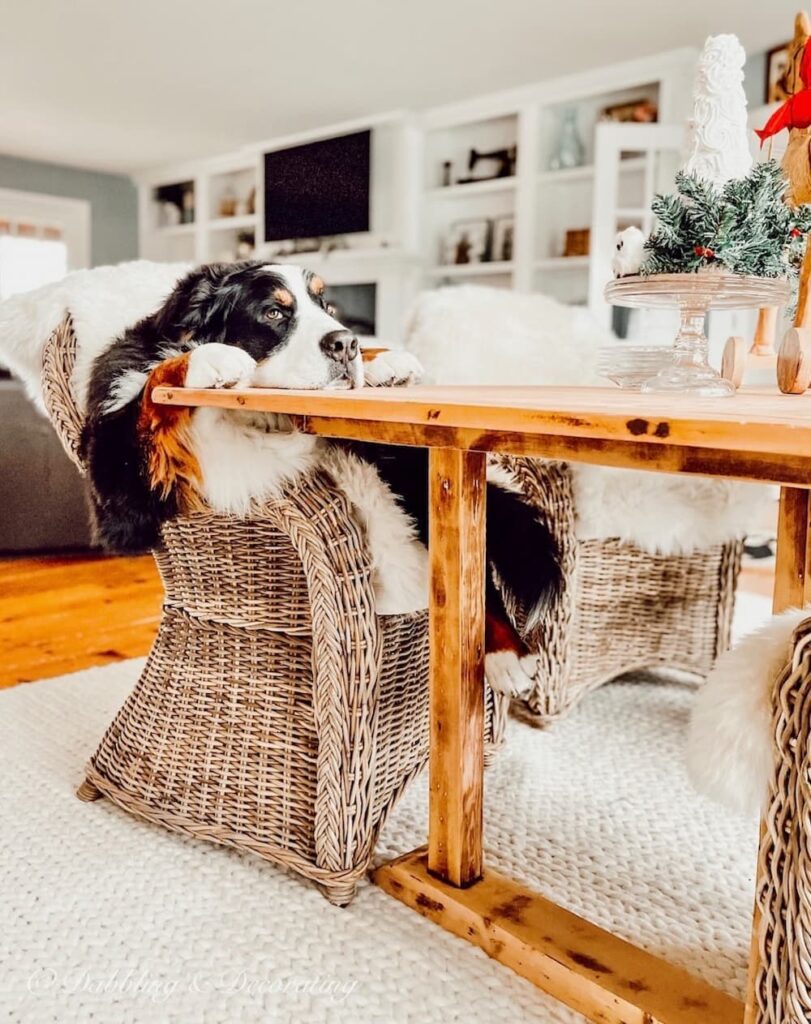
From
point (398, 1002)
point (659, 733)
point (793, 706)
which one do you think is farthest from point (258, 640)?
point (659, 733)

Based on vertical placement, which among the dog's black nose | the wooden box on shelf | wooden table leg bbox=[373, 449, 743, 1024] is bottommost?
wooden table leg bbox=[373, 449, 743, 1024]

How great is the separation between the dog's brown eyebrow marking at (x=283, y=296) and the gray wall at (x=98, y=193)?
24.8ft

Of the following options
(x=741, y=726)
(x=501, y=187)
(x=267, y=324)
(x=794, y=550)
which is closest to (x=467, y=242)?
(x=501, y=187)

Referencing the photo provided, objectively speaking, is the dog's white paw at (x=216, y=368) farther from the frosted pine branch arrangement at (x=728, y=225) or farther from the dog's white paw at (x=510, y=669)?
the frosted pine branch arrangement at (x=728, y=225)

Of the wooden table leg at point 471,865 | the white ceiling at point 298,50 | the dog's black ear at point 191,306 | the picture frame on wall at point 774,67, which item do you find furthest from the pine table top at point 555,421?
the picture frame on wall at point 774,67

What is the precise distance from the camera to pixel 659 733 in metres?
1.82

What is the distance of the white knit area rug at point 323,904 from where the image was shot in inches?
39.1

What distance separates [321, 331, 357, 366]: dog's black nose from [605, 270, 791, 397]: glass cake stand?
41cm

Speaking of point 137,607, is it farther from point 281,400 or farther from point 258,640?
point 281,400

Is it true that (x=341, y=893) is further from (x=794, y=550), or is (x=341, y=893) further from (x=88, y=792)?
(x=794, y=550)

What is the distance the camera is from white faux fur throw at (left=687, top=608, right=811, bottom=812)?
73 centimetres

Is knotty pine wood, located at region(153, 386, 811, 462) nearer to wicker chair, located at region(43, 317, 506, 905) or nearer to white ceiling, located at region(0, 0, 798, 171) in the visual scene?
wicker chair, located at region(43, 317, 506, 905)

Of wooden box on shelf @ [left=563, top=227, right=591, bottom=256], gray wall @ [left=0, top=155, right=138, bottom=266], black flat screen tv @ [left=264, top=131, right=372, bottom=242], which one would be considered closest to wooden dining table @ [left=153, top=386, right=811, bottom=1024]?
wooden box on shelf @ [left=563, top=227, right=591, bottom=256]

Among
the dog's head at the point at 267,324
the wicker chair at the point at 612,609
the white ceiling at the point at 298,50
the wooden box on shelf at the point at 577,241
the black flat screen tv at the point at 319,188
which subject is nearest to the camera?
the dog's head at the point at 267,324
